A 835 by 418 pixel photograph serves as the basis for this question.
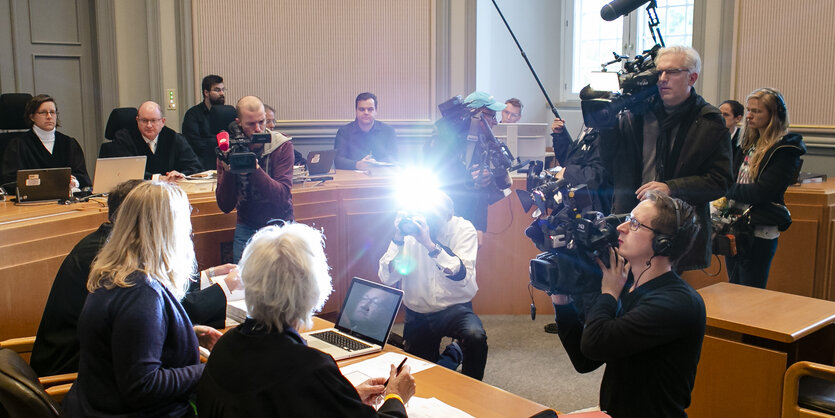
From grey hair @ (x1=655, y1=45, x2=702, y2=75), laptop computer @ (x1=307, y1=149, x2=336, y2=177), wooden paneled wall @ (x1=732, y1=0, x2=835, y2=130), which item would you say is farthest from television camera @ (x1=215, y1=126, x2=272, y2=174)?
wooden paneled wall @ (x1=732, y1=0, x2=835, y2=130)

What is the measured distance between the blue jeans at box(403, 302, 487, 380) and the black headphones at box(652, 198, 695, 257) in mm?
1335

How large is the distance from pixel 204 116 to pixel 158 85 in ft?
2.42

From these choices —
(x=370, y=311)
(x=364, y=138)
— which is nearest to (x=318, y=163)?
(x=364, y=138)

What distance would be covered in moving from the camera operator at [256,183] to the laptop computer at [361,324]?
120 centimetres

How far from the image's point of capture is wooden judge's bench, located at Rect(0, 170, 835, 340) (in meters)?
3.16

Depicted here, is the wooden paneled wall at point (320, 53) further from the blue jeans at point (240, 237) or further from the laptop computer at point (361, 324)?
the laptop computer at point (361, 324)

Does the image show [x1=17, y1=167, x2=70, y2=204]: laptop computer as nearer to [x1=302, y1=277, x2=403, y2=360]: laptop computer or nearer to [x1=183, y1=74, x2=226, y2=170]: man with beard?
[x1=183, y1=74, x2=226, y2=170]: man with beard

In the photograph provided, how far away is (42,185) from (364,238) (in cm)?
193

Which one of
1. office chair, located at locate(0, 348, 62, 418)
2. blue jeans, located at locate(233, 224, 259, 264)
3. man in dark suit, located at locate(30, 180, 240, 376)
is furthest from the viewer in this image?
blue jeans, located at locate(233, 224, 259, 264)

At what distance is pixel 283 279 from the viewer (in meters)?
1.69

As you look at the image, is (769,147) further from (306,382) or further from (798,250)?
(306,382)

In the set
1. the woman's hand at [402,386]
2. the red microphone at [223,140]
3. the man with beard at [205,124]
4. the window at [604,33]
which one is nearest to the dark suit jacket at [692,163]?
the woman's hand at [402,386]

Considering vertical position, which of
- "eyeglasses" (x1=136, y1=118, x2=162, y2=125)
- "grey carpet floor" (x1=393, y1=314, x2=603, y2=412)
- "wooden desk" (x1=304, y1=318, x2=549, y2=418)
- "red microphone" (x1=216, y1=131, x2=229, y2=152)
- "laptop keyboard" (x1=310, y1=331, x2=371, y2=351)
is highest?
"eyeglasses" (x1=136, y1=118, x2=162, y2=125)

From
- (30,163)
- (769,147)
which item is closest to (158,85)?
(30,163)
